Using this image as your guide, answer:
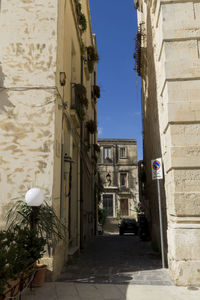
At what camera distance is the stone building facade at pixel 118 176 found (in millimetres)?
33188

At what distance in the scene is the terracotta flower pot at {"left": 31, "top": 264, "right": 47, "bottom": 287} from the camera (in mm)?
5082

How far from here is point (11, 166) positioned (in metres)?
5.97

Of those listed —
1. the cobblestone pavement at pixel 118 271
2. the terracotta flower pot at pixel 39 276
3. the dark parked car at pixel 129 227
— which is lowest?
the dark parked car at pixel 129 227

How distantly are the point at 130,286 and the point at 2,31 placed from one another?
20.6ft

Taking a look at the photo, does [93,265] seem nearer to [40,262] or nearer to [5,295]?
[40,262]

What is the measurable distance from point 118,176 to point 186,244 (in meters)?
29.3

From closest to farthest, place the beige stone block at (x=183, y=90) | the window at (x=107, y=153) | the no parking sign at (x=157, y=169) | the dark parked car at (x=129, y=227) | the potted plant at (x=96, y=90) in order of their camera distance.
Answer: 1. the beige stone block at (x=183, y=90)
2. the no parking sign at (x=157, y=169)
3. the potted plant at (x=96, y=90)
4. the dark parked car at (x=129, y=227)
5. the window at (x=107, y=153)

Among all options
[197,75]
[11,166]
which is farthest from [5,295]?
[197,75]

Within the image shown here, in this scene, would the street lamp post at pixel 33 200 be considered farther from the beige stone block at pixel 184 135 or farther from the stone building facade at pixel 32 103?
the beige stone block at pixel 184 135

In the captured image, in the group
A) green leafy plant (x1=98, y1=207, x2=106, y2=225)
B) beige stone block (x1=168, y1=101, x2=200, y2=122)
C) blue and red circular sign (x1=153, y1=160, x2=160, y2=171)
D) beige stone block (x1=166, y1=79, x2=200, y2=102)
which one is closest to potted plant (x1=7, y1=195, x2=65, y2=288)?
blue and red circular sign (x1=153, y1=160, x2=160, y2=171)

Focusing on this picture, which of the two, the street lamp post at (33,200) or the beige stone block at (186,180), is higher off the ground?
the beige stone block at (186,180)

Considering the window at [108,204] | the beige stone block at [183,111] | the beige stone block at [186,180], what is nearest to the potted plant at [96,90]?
the beige stone block at [183,111]

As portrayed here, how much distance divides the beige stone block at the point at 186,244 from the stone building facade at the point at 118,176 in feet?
91.7

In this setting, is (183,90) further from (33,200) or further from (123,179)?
(123,179)
